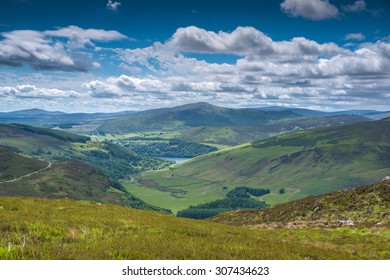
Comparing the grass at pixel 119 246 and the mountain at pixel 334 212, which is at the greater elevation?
the grass at pixel 119 246

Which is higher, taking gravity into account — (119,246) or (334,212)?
(119,246)

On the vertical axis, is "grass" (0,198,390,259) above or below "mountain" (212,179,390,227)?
above

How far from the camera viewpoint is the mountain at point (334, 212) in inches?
1436

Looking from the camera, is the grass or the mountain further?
the mountain

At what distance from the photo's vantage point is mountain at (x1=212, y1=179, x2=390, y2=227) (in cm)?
3647

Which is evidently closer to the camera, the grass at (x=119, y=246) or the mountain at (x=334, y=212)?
the grass at (x=119, y=246)

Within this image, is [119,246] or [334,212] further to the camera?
[334,212]

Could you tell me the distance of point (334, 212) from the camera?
41.2m
